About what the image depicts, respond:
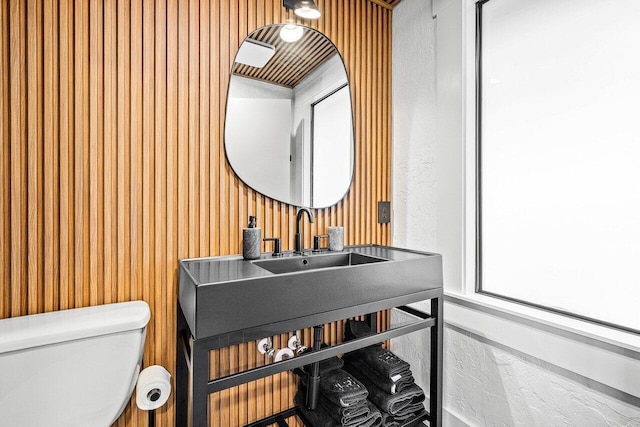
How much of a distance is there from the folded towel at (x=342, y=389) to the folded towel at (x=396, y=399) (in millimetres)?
92

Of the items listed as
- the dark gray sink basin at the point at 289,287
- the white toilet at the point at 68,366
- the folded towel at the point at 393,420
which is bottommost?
the folded towel at the point at 393,420

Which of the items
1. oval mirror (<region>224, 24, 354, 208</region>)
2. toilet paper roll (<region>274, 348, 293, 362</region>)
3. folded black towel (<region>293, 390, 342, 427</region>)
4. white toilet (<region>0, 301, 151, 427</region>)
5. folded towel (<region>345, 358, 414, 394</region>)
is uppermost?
oval mirror (<region>224, 24, 354, 208</region>)

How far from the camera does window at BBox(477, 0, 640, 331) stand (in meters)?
1.08

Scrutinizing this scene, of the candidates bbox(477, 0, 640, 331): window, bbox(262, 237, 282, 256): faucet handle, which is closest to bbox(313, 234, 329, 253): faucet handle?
bbox(262, 237, 282, 256): faucet handle

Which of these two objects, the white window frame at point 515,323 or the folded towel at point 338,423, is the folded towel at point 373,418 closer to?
the folded towel at point 338,423

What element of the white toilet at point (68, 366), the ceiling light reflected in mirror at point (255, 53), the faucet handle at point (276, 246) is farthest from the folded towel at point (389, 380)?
the ceiling light reflected in mirror at point (255, 53)

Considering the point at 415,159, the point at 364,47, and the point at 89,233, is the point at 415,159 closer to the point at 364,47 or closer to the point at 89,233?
the point at 364,47

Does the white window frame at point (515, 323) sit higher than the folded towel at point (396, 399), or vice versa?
the white window frame at point (515, 323)

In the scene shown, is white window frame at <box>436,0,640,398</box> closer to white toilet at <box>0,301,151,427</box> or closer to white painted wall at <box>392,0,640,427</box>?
white painted wall at <box>392,0,640,427</box>

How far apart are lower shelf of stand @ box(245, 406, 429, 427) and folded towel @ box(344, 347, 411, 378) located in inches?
8.6

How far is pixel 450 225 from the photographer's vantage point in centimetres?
158

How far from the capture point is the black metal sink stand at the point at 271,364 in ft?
3.04

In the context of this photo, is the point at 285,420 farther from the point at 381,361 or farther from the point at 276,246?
the point at 276,246

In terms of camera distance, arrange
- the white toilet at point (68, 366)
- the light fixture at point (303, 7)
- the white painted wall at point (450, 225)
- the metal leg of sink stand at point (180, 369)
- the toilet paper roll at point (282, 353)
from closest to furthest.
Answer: the white toilet at point (68, 366), the white painted wall at point (450, 225), the metal leg of sink stand at point (180, 369), the toilet paper roll at point (282, 353), the light fixture at point (303, 7)
